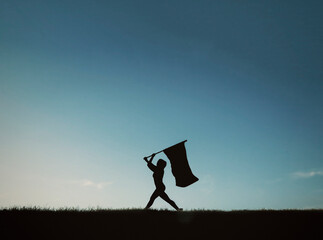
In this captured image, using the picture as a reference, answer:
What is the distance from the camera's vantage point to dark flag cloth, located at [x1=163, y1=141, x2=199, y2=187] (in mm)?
14281

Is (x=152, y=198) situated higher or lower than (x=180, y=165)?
lower

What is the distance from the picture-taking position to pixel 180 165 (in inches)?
569

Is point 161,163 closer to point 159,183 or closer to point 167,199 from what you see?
point 159,183

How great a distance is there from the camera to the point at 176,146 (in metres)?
14.6
